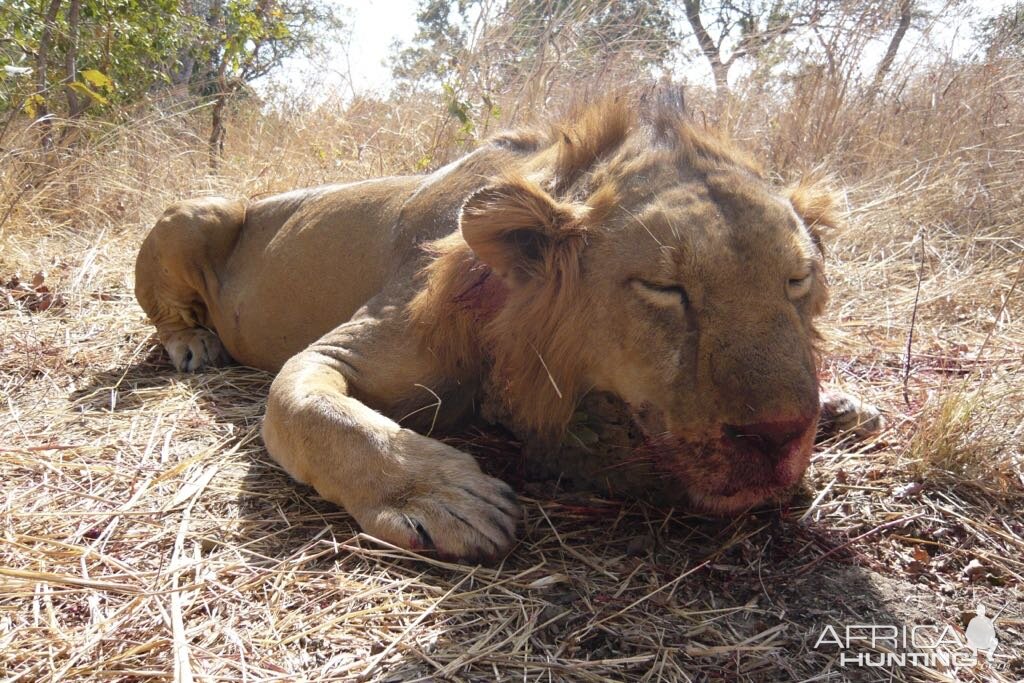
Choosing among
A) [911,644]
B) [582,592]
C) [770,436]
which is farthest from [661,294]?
[911,644]

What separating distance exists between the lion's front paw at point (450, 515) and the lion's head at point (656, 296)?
0.35m

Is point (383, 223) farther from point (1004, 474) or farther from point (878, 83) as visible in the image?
point (878, 83)

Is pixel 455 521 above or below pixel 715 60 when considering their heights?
below

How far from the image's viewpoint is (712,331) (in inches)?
78.7

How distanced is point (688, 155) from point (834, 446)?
3.78 feet

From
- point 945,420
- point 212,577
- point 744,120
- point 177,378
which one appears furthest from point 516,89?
point 212,577

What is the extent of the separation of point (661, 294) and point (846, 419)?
1188 millimetres

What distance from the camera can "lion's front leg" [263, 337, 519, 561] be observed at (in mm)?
2102

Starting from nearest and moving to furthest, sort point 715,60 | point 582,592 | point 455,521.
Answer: point 582,592
point 455,521
point 715,60

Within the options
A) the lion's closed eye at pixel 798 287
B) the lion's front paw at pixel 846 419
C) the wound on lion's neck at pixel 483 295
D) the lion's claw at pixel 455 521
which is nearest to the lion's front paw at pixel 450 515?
the lion's claw at pixel 455 521

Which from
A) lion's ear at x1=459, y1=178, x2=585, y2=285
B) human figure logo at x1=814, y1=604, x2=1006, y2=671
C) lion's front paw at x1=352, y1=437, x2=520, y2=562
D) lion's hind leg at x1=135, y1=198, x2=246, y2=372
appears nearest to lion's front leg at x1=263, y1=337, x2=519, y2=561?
lion's front paw at x1=352, y1=437, x2=520, y2=562

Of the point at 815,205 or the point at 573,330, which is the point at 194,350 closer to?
the point at 573,330

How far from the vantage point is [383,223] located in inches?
136

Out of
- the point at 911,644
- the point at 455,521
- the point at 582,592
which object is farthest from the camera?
the point at 455,521
